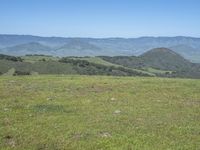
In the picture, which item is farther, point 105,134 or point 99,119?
point 99,119

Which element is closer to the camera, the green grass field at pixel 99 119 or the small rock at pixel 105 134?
the green grass field at pixel 99 119

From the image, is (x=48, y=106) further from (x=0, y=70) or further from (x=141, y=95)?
(x=0, y=70)

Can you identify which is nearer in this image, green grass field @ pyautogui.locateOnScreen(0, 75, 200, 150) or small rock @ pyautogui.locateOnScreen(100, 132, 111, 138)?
green grass field @ pyautogui.locateOnScreen(0, 75, 200, 150)

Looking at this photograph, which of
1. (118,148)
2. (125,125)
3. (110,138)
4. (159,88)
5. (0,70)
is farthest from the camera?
(0,70)

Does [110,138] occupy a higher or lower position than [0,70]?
higher

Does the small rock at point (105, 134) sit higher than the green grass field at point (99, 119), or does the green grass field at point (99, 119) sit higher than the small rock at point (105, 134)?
the small rock at point (105, 134)

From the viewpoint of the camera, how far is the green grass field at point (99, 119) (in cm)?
1717

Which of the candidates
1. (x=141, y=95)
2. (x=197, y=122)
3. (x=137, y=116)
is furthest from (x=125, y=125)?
(x=141, y=95)

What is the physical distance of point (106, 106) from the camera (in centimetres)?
2675

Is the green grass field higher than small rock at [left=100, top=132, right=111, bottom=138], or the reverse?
small rock at [left=100, top=132, right=111, bottom=138]

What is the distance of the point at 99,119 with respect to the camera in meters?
22.0

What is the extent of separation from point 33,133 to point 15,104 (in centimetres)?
910

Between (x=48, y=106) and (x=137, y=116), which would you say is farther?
(x=48, y=106)

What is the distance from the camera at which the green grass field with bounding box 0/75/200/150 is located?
17.2 meters
